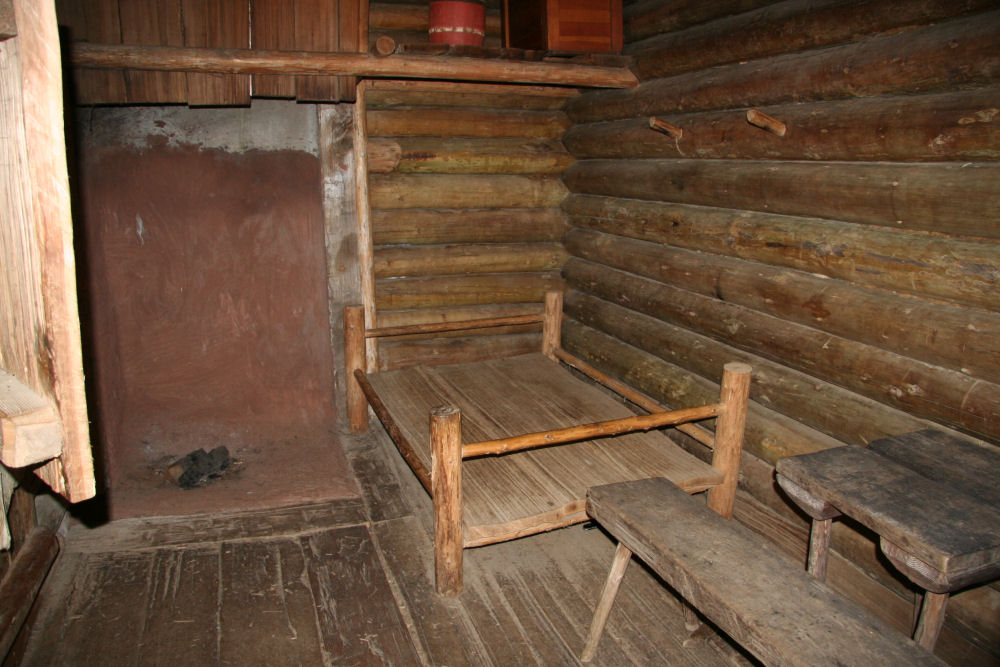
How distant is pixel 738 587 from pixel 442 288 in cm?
449

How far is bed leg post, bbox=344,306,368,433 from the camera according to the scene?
5.87 m

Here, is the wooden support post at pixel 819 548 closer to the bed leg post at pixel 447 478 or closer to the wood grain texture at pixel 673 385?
the wood grain texture at pixel 673 385

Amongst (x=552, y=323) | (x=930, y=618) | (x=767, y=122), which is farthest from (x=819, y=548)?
(x=552, y=323)

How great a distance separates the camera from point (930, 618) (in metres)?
2.71

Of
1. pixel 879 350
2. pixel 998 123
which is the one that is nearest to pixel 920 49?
pixel 998 123

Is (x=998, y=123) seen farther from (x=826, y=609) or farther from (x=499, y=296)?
(x=499, y=296)

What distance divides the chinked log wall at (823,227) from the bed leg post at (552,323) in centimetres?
74

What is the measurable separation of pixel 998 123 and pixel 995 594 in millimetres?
2090

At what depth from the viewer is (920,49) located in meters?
3.23

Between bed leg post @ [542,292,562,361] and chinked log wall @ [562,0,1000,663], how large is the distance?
2.44 ft

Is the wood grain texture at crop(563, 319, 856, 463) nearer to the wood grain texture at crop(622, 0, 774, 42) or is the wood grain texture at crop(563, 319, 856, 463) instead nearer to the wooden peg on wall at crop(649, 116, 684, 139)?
the wooden peg on wall at crop(649, 116, 684, 139)

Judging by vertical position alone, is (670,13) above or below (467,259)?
above

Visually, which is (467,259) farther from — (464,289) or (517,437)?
(517,437)

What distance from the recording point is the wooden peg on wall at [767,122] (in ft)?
12.5
